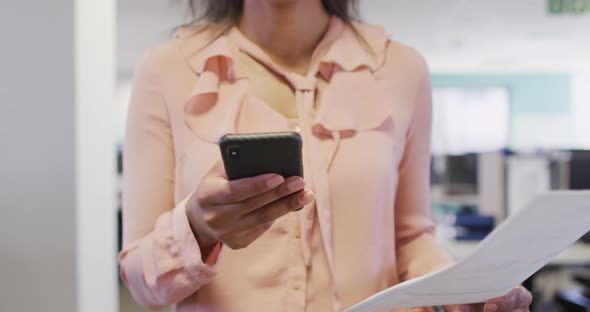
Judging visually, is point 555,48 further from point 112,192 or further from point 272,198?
point 272,198

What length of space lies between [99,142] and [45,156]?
0.62ft

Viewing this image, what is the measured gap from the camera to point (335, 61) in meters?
0.81

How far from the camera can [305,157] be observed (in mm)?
740

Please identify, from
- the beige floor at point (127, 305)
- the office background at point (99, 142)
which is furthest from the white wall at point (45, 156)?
the beige floor at point (127, 305)

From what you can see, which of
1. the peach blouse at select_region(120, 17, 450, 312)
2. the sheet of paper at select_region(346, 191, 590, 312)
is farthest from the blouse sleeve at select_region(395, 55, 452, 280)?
the sheet of paper at select_region(346, 191, 590, 312)

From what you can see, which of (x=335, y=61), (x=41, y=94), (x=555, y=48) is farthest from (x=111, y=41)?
(x=555, y=48)

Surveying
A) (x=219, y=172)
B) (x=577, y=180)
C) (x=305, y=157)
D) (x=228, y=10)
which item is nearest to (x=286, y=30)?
(x=228, y=10)

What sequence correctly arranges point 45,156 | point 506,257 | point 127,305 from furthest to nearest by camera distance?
point 127,305
point 45,156
point 506,257

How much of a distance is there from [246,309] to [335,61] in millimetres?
383

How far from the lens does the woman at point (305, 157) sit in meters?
0.71

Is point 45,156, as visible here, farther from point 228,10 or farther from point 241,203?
point 241,203

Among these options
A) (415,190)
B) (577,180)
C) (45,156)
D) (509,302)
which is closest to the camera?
(509,302)

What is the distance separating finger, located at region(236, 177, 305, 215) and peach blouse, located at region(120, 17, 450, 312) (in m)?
0.17

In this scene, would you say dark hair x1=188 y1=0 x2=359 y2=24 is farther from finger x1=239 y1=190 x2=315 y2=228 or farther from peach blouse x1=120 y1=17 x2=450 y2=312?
finger x1=239 y1=190 x2=315 y2=228
